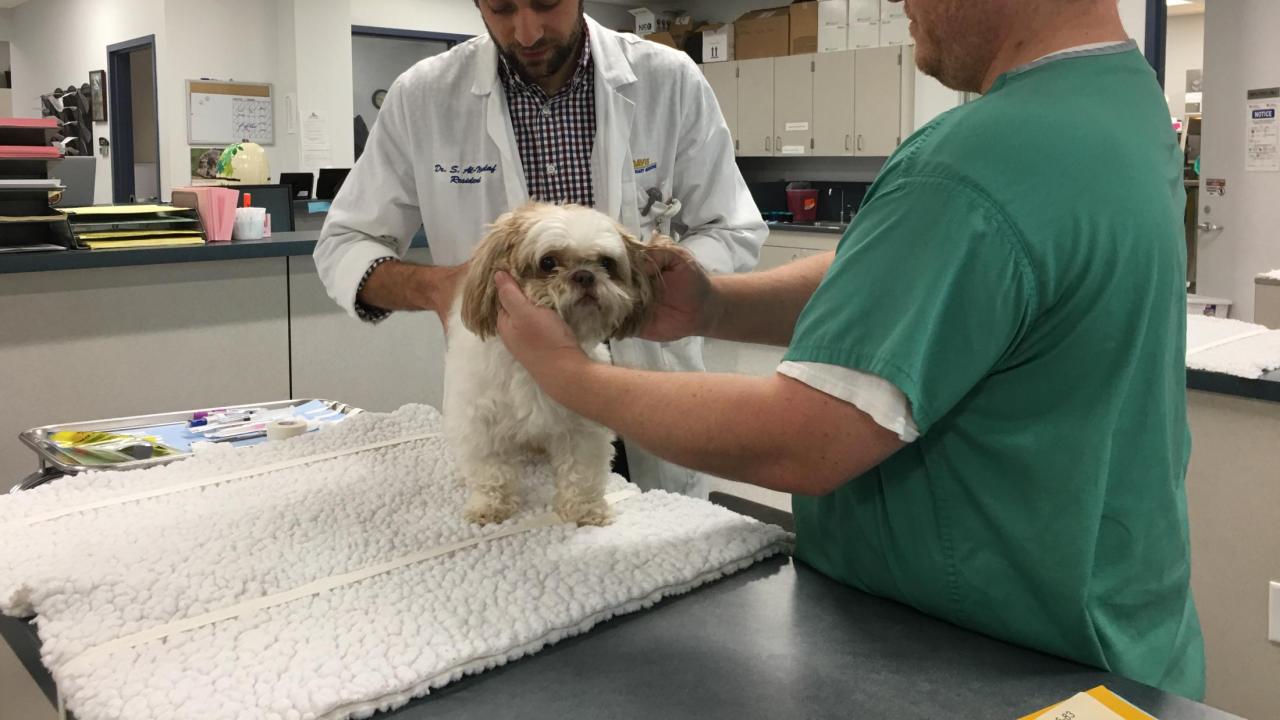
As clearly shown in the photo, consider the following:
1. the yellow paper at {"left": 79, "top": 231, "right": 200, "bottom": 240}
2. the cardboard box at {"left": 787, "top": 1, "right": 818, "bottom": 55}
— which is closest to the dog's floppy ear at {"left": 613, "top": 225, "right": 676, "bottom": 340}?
the yellow paper at {"left": 79, "top": 231, "right": 200, "bottom": 240}

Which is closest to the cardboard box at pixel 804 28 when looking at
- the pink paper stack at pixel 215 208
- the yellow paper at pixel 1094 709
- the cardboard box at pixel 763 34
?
the cardboard box at pixel 763 34

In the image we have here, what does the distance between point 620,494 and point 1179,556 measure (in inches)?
30.7

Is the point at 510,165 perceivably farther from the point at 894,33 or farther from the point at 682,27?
the point at 682,27

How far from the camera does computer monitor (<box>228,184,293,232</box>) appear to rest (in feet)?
15.2

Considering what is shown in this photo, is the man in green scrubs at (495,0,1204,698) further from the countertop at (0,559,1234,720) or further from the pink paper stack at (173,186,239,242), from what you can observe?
the pink paper stack at (173,186,239,242)

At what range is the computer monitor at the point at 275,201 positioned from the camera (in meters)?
4.64

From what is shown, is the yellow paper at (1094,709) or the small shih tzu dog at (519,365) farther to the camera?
the small shih tzu dog at (519,365)

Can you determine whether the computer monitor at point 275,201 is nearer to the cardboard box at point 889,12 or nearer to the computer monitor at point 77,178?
the computer monitor at point 77,178

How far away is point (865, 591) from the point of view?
3.95ft

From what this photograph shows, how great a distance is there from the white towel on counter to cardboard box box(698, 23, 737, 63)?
652 cm

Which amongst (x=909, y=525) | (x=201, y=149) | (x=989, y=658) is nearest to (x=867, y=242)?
(x=909, y=525)

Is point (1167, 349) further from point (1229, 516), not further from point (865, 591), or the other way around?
point (1229, 516)

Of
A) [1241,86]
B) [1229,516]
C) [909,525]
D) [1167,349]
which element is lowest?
[1229,516]

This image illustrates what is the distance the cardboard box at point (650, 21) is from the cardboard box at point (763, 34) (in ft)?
3.20
